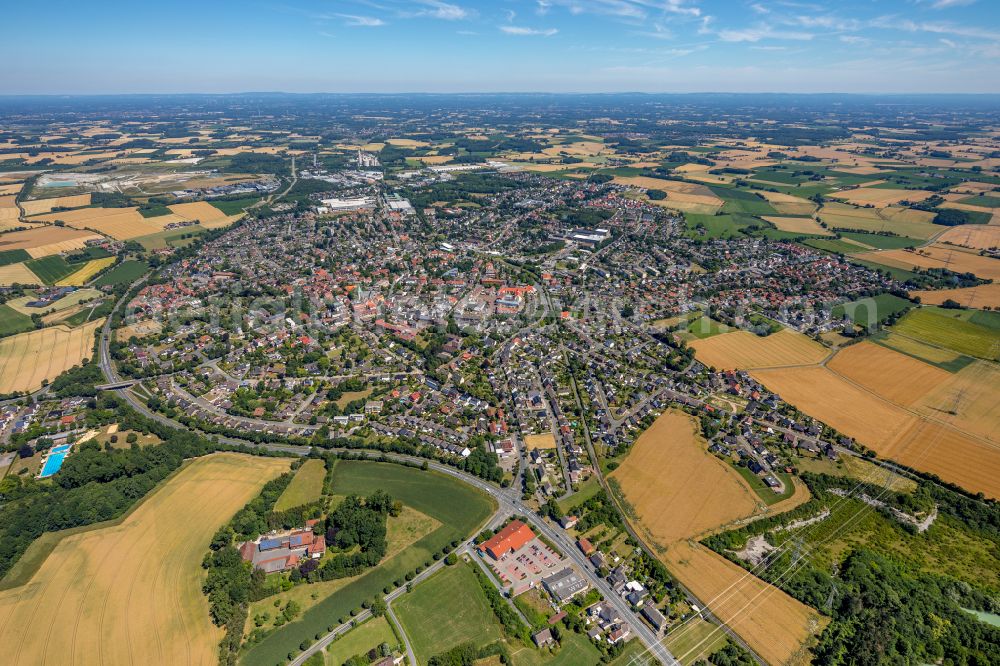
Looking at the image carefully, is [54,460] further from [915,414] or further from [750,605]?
[915,414]

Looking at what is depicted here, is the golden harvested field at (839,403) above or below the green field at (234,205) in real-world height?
below

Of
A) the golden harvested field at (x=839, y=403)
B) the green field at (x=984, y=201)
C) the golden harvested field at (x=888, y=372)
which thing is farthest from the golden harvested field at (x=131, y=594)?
the green field at (x=984, y=201)

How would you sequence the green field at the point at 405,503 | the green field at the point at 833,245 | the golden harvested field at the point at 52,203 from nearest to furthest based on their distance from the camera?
the green field at the point at 405,503
the green field at the point at 833,245
the golden harvested field at the point at 52,203

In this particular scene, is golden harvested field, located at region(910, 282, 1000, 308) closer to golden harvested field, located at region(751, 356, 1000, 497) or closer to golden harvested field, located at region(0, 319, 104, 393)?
golden harvested field, located at region(751, 356, 1000, 497)

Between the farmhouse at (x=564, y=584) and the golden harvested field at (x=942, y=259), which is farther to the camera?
the golden harvested field at (x=942, y=259)

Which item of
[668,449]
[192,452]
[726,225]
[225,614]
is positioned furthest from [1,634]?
[726,225]

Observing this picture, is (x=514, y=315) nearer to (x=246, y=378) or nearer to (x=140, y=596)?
(x=246, y=378)

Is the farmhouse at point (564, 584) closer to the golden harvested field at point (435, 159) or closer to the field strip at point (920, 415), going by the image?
the field strip at point (920, 415)
